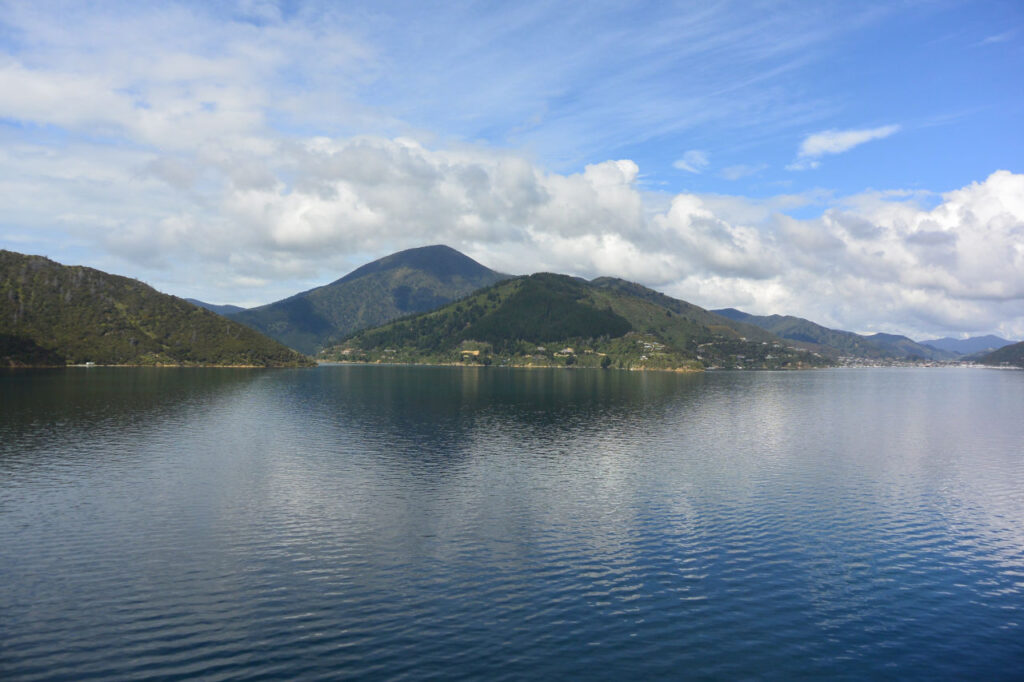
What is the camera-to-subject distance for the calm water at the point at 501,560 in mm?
33469

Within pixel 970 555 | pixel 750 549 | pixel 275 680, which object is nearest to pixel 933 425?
pixel 970 555

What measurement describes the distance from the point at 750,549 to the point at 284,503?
49.6m

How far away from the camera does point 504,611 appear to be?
38.7m

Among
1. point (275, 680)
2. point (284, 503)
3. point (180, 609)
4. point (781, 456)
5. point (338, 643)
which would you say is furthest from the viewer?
point (781, 456)

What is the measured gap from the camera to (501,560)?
4812 cm

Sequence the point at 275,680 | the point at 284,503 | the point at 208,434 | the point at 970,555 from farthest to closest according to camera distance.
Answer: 1. the point at 208,434
2. the point at 284,503
3. the point at 970,555
4. the point at 275,680

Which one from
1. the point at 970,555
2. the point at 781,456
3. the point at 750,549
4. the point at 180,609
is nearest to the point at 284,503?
the point at 180,609

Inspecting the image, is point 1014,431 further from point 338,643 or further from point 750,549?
point 338,643

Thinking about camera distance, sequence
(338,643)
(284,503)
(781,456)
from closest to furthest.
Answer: (338,643)
(284,503)
(781,456)

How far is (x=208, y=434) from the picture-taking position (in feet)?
368

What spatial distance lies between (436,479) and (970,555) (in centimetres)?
5818

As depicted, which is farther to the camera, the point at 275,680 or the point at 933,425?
the point at 933,425

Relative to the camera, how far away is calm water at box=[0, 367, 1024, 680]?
110ft

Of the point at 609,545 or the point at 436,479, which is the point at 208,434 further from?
the point at 609,545
